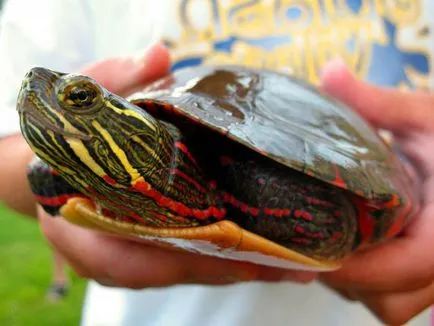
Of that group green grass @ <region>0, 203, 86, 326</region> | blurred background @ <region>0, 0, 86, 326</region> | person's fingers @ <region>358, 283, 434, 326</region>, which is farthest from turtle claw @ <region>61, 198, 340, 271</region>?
green grass @ <region>0, 203, 86, 326</region>

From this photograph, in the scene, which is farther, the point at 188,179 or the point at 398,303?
the point at 398,303

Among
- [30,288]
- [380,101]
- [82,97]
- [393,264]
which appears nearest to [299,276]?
[393,264]

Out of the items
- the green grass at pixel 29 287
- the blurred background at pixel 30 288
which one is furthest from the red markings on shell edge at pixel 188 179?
the green grass at pixel 29 287

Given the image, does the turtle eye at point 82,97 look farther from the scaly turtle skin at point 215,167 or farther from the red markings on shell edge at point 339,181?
the red markings on shell edge at point 339,181

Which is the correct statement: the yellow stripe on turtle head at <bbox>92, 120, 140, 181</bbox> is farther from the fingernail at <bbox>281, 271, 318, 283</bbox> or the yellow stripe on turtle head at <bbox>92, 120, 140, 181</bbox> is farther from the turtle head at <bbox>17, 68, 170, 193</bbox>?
the fingernail at <bbox>281, 271, 318, 283</bbox>

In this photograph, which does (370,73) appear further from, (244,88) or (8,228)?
(8,228)

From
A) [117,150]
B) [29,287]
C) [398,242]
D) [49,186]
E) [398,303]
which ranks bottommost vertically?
[29,287]

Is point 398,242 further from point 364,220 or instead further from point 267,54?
point 267,54
